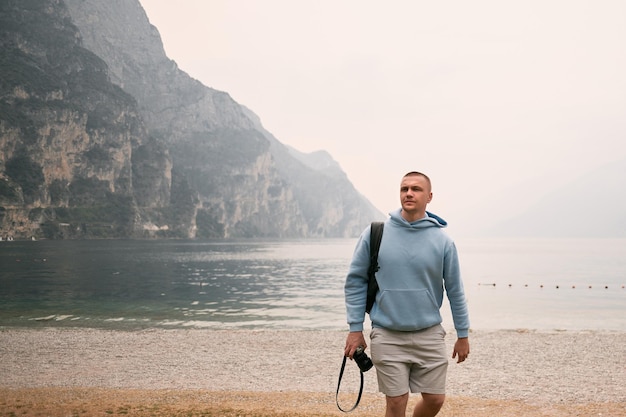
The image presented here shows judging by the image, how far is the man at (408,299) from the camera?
4.82 metres

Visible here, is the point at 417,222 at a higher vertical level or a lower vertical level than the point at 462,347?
higher

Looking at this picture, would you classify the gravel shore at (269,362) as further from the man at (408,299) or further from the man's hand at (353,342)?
the man's hand at (353,342)

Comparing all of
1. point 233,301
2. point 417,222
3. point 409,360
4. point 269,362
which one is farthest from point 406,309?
point 233,301

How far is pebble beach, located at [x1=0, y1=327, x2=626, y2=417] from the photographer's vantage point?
1041 cm

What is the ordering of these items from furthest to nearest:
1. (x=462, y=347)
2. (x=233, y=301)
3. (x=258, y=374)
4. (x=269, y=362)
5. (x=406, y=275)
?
(x=233, y=301) < (x=269, y=362) < (x=258, y=374) < (x=462, y=347) < (x=406, y=275)

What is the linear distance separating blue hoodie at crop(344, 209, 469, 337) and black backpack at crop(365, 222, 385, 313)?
0.05 meters

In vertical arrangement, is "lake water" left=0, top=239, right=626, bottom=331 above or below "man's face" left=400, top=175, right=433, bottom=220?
below

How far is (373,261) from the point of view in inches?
194

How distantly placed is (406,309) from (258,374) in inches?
436

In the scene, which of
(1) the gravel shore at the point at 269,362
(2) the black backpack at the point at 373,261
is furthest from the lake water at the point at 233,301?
(2) the black backpack at the point at 373,261

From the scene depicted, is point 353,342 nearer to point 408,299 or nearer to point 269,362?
point 408,299

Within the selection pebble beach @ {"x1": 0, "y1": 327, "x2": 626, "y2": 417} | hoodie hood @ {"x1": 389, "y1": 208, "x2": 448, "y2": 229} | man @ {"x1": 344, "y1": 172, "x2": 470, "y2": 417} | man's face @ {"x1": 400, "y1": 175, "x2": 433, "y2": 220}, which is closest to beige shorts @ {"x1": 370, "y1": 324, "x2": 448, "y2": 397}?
man @ {"x1": 344, "y1": 172, "x2": 470, "y2": 417}

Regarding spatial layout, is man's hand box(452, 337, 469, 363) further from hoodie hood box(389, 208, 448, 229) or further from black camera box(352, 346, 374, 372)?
hoodie hood box(389, 208, 448, 229)

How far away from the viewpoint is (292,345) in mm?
20125
